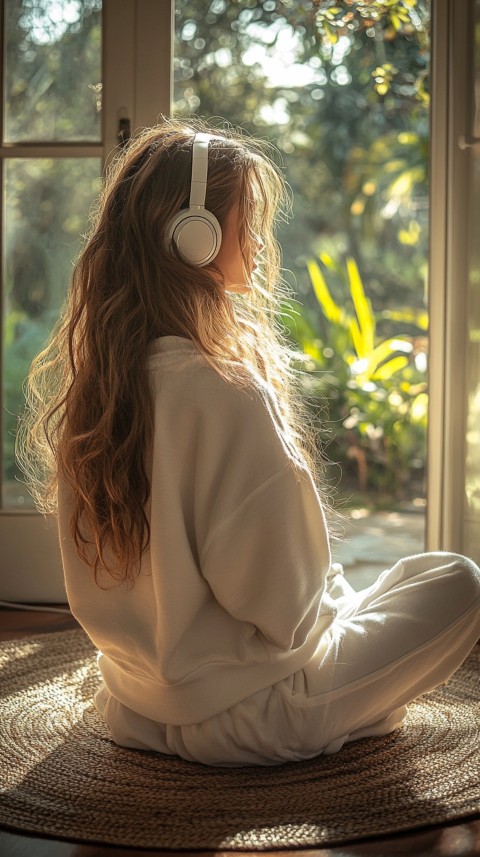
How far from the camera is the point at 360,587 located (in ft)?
10.1

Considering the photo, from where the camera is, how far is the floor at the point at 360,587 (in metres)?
1.33

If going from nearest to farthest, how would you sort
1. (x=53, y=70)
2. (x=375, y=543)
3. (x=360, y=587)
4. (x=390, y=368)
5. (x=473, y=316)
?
(x=473, y=316) < (x=53, y=70) < (x=360, y=587) < (x=375, y=543) < (x=390, y=368)

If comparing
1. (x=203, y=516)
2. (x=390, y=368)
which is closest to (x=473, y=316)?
(x=203, y=516)

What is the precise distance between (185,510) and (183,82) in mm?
4699

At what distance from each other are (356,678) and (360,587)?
5.00ft

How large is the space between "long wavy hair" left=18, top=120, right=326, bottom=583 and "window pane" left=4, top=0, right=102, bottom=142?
1166 mm

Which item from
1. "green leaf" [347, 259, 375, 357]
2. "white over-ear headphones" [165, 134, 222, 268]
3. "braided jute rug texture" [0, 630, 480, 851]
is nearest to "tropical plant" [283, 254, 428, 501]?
"green leaf" [347, 259, 375, 357]

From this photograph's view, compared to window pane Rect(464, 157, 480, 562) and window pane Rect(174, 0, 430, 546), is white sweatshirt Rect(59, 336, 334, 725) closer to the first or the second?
window pane Rect(464, 157, 480, 562)

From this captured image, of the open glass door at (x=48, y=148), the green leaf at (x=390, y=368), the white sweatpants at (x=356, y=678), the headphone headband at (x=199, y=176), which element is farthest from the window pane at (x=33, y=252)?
the green leaf at (x=390, y=368)

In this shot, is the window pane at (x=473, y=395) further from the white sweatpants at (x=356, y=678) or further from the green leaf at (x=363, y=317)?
the green leaf at (x=363, y=317)

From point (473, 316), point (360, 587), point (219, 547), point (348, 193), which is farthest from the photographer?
point (348, 193)

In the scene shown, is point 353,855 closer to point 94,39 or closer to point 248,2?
point 94,39

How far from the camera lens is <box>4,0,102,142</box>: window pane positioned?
8.80 feet

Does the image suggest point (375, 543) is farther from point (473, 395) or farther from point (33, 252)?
point (33, 252)
